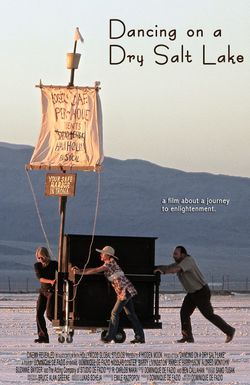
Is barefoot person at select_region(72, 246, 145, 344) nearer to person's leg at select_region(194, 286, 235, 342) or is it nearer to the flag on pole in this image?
person's leg at select_region(194, 286, 235, 342)

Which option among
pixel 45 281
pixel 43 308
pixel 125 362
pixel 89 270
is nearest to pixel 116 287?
pixel 89 270

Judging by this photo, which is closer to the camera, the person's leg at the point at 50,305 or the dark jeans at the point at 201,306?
the person's leg at the point at 50,305

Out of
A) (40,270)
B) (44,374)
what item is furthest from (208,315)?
(44,374)

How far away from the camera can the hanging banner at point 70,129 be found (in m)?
28.3

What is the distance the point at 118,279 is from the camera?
2470cm

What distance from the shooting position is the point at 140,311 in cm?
2564

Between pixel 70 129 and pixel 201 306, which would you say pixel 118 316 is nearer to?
pixel 201 306

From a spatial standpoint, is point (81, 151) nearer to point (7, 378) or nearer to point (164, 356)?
point (164, 356)

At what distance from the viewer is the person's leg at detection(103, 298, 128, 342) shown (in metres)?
24.8

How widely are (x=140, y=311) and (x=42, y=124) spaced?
4692 millimetres

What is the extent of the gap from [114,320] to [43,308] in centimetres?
137

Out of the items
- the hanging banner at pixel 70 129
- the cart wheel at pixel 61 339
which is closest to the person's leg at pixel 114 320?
the cart wheel at pixel 61 339

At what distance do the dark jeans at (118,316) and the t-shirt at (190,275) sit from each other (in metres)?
1.11

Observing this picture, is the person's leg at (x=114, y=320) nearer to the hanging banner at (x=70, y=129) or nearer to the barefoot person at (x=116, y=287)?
the barefoot person at (x=116, y=287)
